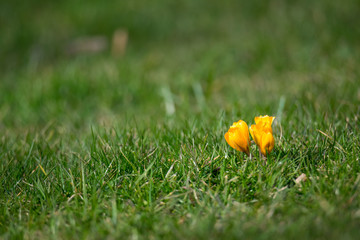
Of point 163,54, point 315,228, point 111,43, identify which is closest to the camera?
point 315,228

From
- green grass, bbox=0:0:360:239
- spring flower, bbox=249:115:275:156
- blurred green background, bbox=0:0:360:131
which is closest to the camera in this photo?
green grass, bbox=0:0:360:239

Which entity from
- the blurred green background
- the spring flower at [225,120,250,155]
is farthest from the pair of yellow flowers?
the blurred green background

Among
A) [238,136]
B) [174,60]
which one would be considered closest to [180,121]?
[238,136]

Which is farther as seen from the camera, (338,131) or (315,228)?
(338,131)

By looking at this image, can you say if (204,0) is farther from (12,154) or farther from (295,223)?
(295,223)

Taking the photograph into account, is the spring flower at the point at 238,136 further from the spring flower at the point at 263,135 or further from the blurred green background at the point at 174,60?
the blurred green background at the point at 174,60

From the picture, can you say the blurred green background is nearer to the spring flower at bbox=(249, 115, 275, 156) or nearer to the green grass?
the green grass

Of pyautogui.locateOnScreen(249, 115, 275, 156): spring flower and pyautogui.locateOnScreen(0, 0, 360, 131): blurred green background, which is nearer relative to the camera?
pyautogui.locateOnScreen(249, 115, 275, 156): spring flower

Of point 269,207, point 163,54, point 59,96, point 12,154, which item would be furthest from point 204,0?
point 269,207
